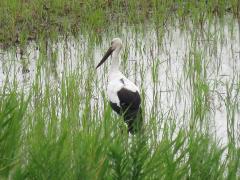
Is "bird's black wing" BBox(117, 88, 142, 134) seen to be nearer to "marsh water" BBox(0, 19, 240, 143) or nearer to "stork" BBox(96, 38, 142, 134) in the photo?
"stork" BBox(96, 38, 142, 134)

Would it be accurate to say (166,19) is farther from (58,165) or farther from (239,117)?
(58,165)

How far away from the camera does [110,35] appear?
6664 millimetres

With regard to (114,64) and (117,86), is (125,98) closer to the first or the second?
(117,86)

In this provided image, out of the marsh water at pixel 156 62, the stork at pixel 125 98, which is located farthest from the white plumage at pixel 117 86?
the marsh water at pixel 156 62

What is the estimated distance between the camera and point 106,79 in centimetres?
560

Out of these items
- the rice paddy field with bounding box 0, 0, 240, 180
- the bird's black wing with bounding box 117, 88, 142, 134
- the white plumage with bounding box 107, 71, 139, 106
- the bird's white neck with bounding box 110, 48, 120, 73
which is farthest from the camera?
the bird's white neck with bounding box 110, 48, 120, 73

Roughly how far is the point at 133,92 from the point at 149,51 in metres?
1.85

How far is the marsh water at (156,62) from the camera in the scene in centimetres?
492

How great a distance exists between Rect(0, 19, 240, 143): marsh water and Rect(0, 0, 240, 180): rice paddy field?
0.01 meters

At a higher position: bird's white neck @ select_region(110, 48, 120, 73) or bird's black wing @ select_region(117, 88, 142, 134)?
bird's white neck @ select_region(110, 48, 120, 73)

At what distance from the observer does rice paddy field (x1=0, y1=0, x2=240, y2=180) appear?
2.12 m

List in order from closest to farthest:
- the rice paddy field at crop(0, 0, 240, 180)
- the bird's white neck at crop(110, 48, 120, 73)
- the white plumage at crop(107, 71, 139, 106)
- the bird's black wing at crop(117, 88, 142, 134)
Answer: the rice paddy field at crop(0, 0, 240, 180), the bird's black wing at crop(117, 88, 142, 134), the white plumage at crop(107, 71, 139, 106), the bird's white neck at crop(110, 48, 120, 73)

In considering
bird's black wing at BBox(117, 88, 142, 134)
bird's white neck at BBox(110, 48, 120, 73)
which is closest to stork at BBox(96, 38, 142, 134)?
bird's black wing at BBox(117, 88, 142, 134)

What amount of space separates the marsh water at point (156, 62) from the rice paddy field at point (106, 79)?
0.05 feet
